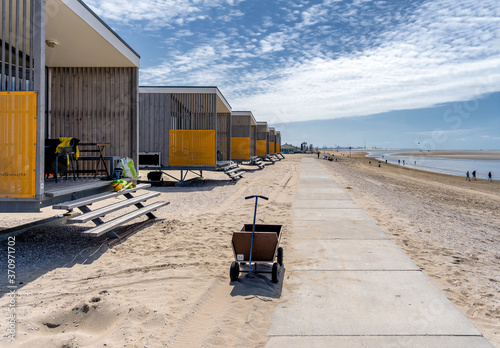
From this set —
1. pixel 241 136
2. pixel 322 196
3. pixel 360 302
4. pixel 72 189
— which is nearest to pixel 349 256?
pixel 360 302

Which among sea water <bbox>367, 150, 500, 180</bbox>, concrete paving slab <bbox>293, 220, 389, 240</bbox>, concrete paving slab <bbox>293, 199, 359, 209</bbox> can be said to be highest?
sea water <bbox>367, 150, 500, 180</bbox>

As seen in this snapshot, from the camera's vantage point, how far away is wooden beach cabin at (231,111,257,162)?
1054 inches

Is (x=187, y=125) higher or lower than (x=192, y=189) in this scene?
higher

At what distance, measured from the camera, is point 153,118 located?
15.0m

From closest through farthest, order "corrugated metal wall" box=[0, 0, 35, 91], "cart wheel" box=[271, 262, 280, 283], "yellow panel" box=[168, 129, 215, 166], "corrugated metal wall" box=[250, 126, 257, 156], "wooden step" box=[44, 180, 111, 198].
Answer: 1. "cart wheel" box=[271, 262, 280, 283]
2. "corrugated metal wall" box=[0, 0, 35, 91]
3. "wooden step" box=[44, 180, 111, 198]
4. "yellow panel" box=[168, 129, 215, 166]
5. "corrugated metal wall" box=[250, 126, 257, 156]

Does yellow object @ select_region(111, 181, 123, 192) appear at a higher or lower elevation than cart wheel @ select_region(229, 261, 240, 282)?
higher

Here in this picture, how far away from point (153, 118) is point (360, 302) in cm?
1298

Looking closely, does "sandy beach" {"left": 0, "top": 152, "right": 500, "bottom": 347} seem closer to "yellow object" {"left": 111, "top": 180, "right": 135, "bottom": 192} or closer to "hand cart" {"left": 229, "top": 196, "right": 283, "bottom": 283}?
"hand cart" {"left": 229, "top": 196, "right": 283, "bottom": 283}

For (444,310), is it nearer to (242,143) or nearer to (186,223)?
(186,223)

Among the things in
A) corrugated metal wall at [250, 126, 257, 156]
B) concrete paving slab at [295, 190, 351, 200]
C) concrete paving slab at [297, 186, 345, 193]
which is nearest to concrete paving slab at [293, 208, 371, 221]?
concrete paving slab at [295, 190, 351, 200]

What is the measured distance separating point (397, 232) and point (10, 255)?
707 cm

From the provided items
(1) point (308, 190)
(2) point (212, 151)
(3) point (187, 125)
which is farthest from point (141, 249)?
(3) point (187, 125)

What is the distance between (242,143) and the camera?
27.0 meters

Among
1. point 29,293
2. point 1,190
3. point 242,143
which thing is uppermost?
point 242,143
